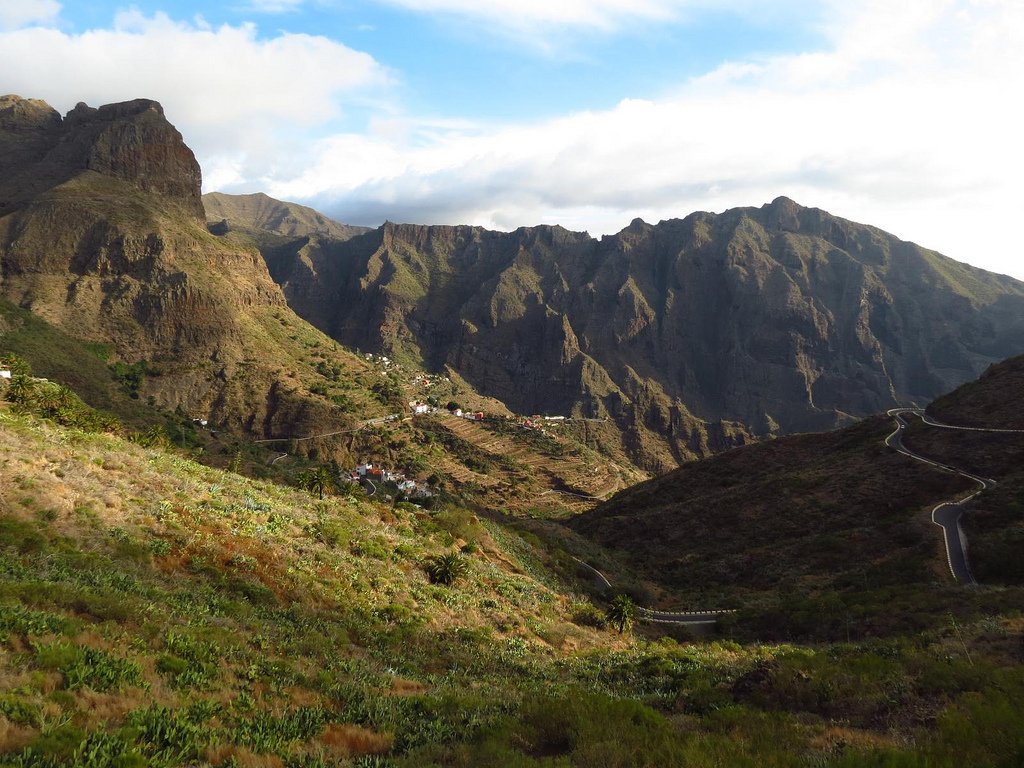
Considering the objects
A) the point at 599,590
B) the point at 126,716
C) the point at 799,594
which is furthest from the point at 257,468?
the point at 126,716

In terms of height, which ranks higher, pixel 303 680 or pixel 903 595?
pixel 303 680

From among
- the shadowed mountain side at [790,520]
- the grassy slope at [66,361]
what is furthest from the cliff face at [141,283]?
the shadowed mountain side at [790,520]

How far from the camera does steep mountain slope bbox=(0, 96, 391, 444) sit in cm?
9850

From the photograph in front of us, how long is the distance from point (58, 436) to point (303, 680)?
77.9ft

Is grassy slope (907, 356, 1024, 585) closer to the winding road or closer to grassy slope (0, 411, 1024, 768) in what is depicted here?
the winding road

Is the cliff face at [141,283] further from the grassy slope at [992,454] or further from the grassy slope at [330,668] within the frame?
the grassy slope at [992,454]

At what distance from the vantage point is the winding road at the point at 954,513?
36.5m

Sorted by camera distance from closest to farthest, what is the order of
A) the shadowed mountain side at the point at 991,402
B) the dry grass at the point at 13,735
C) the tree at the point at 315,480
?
the dry grass at the point at 13,735 → the tree at the point at 315,480 → the shadowed mountain side at the point at 991,402

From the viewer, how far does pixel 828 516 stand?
5172cm

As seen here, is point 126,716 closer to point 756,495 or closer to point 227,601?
point 227,601

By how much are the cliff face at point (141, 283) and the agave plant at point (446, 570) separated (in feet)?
265

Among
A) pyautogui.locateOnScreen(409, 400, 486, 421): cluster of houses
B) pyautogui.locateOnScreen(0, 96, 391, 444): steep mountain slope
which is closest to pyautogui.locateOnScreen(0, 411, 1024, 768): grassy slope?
pyautogui.locateOnScreen(0, 96, 391, 444): steep mountain slope

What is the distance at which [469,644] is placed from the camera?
2062cm

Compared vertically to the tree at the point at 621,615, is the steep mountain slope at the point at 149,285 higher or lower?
higher
